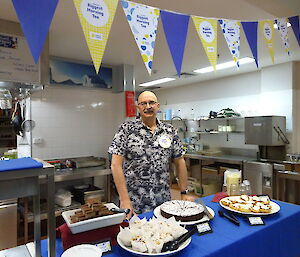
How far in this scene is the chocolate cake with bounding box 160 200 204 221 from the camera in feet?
4.61

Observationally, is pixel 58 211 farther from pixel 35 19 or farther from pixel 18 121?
pixel 35 19

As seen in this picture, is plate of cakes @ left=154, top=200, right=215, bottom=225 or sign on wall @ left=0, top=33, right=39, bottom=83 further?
sign on wall @ left=0, top=33, right=39, bottom=83

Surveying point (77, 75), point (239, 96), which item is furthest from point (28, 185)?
point (239, 96)

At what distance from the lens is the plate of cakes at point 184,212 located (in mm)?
1397

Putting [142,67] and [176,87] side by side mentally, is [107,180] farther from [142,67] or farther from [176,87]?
[176,87]

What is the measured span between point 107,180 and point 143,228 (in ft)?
9.75

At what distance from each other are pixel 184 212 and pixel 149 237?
1.22 ft

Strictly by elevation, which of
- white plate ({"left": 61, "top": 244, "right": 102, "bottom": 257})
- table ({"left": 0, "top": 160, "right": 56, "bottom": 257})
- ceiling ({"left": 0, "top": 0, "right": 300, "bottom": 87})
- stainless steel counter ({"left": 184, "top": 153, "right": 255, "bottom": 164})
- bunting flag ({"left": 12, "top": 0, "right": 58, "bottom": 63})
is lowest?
stainless steel counter ({"left": 184, "top": 153, "right": 255, "bottom": 164})

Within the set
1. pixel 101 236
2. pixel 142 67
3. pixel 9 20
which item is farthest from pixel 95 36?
pixel 142 67

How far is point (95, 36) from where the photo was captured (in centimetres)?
159

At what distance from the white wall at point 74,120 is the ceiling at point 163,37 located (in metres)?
0.64

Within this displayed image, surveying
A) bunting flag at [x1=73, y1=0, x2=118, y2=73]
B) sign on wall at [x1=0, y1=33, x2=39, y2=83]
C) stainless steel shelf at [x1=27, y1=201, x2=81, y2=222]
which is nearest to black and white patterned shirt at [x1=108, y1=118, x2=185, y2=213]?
bunting flag at [x1=73, y1=0, x2=118, y2=73]

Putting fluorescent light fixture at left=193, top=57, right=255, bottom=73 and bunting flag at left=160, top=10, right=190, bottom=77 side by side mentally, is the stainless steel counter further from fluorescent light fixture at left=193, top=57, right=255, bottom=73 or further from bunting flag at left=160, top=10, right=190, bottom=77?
bunting flag at left=160, top=10, right=190, bottom=77

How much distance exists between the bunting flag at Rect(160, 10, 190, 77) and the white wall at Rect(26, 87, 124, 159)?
264cm
